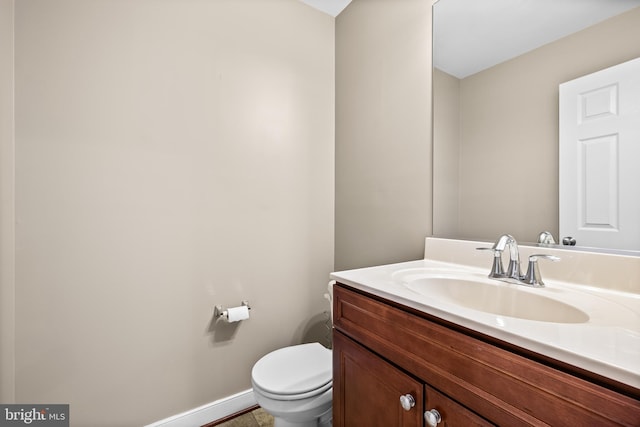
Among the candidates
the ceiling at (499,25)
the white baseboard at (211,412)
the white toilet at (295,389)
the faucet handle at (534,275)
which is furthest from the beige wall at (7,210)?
the faucet handle at (534,275)

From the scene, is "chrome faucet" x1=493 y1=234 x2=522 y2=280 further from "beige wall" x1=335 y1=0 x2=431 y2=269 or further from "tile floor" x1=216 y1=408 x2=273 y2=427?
"tile floor" x1=216 y1=408 x2=273 y2=427

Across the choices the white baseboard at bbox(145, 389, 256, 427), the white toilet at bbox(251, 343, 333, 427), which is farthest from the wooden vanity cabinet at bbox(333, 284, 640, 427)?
the white baseboard at bbox(145, 389, 256, 427)

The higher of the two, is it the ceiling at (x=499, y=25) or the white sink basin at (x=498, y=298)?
the ceiling at (x=499, y=25)

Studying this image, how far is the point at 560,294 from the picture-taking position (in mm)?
807

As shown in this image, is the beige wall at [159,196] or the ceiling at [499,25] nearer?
the ceiling at [499,25]

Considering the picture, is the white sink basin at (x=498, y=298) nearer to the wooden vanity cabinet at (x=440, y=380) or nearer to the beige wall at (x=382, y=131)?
the wooden vanity cabinet at (x=440, y=380)

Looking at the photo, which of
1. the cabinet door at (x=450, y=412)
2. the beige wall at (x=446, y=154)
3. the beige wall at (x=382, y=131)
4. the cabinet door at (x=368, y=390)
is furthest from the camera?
the beige wall at (x=382, y=131)

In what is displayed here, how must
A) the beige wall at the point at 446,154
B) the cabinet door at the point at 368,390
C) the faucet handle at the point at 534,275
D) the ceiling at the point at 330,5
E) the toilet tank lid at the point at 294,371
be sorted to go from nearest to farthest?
1. the cabinet door at the point at 368,390
2. the faucet handle at the point at 534,275
3. the toilet tank lid at the point at 294,371
4. the beige wall at the point at 446,154
5. the ceiling at the point at 330,5

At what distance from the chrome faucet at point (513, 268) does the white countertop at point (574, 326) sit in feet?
0.12

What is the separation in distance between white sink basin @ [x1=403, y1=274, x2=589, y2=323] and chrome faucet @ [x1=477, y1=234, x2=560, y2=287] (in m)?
0.04

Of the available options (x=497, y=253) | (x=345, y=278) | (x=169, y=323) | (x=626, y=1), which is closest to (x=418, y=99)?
(x=626, y=1)

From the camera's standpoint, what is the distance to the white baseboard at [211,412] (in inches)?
54.7

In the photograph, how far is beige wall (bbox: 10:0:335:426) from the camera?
1132 millimetres

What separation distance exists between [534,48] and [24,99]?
1970 millimetres
